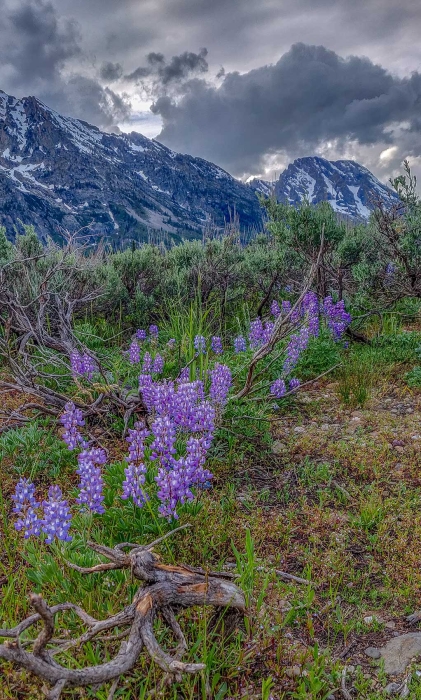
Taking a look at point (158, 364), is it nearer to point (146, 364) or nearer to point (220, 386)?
point (146, 364)

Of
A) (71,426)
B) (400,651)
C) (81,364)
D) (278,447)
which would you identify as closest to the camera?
(400,651)

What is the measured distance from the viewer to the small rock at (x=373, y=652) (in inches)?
82.2

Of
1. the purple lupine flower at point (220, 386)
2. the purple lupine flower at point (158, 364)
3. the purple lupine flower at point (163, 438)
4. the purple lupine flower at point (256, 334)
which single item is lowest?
the purple lupine flower at point (163, 438)

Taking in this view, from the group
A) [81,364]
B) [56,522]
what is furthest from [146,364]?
[56,522]

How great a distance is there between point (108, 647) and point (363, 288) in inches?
260

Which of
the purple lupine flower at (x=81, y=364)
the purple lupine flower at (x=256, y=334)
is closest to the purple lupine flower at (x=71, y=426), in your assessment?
the purple lupine flower at (x=81, y=364)

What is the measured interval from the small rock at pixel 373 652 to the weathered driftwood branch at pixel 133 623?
2.18 ft

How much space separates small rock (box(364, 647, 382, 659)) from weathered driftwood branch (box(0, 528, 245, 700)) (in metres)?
0.66

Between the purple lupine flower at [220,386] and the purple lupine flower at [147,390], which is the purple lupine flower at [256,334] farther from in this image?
the purple lupine flower at [147,390]

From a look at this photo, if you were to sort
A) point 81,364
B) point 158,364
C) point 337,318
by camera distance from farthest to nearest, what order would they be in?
point 337,318, point 158,364, point 81,364

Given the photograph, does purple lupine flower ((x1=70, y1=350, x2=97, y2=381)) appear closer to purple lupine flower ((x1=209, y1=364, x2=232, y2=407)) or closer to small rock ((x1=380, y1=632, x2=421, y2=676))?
purple lupine flower ((x1=209, y1=364, x2=232, y2=407))

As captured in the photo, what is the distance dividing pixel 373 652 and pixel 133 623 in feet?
4.05

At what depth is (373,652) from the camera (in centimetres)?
211

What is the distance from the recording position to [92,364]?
5148 mm
